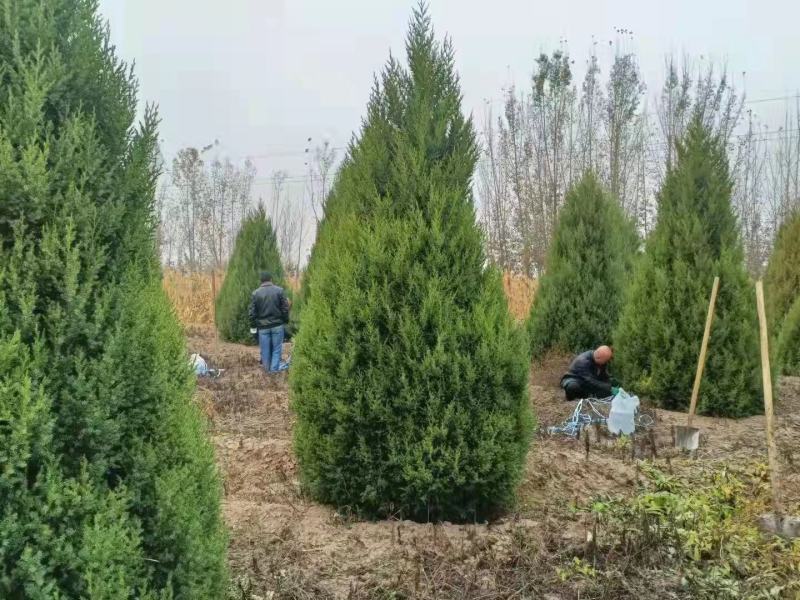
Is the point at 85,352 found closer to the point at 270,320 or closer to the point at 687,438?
the point at 687,438

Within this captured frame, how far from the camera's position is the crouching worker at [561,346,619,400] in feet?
28.4

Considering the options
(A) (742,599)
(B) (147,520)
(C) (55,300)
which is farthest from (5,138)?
(A) (742,599)

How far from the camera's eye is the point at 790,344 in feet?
37.1

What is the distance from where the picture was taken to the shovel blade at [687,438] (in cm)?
648

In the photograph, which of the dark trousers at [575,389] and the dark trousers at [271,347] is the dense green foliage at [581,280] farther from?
the dark trousers at [271,347]

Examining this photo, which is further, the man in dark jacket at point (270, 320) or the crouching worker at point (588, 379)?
the man in dark jacket at point (270, 320)

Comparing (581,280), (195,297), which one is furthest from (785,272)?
(195,297)

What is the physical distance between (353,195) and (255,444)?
253 cm

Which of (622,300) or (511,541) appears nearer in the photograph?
(511,541)

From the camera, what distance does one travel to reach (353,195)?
482 cm

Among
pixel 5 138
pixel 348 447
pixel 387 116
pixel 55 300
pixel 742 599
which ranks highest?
pixel 387 116

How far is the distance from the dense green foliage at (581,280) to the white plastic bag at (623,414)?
3193 millimetres

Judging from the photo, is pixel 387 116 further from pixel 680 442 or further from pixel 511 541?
pixel 680 442

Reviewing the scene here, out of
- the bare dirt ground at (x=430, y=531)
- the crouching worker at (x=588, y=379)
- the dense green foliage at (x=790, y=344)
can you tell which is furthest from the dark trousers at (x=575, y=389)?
the dense green foliage at (x=790, y=344)
